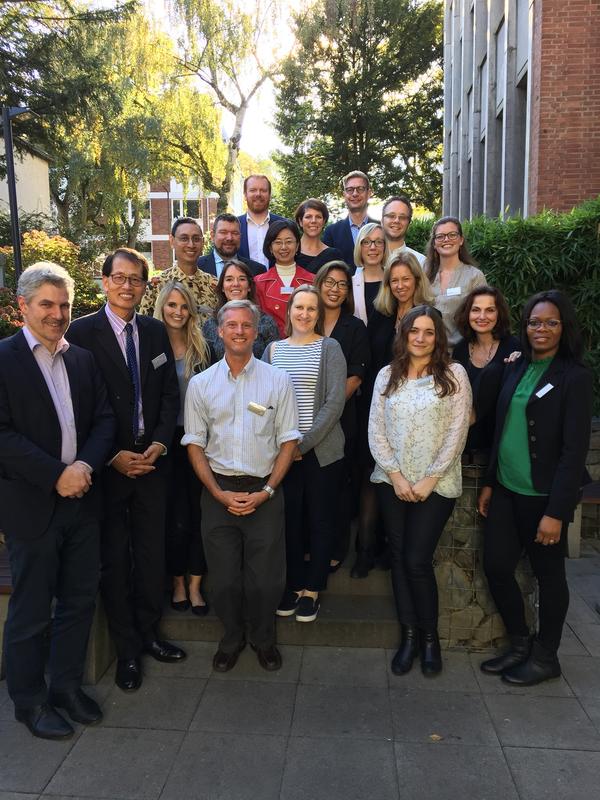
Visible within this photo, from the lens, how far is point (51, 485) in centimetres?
291

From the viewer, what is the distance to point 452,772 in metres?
2.83

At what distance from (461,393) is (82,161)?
A: 81.2 ft

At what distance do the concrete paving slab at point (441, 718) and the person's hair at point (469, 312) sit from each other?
79.7 inches

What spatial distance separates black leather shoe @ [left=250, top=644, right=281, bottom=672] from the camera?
3652 millimetres

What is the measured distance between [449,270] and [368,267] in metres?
0.56

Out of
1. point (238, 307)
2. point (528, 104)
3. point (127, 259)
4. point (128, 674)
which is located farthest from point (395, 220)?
point (528, 104)

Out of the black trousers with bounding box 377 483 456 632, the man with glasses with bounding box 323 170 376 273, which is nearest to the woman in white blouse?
the black trousers with bounding box 377 483 456 632

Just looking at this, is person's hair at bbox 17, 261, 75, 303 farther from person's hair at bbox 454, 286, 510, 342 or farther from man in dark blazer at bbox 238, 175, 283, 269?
man in dark blazer at bbox 238, 175, 283, 269

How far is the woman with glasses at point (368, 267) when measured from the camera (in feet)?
14.6

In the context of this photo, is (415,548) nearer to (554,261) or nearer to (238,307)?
(238,307)

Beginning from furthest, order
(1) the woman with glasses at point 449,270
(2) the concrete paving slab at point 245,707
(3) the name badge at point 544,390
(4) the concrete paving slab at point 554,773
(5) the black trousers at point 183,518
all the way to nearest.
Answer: (1) the woman with glasses at point 449,270
(5) the black trousers at point 183,518
(3) the name badge at point 544,390
(2) the concrete paving slab at point 245,707
(4) the concrete paving slab at point 554,773

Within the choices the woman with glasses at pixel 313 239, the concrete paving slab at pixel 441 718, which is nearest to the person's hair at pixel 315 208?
the woman with glasses at pixel 313 239

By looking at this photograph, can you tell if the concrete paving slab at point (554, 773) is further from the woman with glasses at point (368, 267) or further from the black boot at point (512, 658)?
the woman with glasses at point (368, 267)

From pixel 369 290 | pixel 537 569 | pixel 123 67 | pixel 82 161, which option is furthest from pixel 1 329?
pixel 82 161
